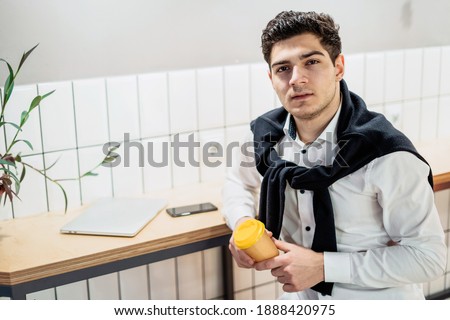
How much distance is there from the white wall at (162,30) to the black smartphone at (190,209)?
1.48 feet

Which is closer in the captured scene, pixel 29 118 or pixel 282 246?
pixel 282 246

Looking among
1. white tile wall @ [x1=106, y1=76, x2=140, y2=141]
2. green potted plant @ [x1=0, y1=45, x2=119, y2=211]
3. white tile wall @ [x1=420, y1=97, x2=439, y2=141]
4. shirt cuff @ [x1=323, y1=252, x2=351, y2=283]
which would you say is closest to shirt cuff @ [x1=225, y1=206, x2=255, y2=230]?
shirt cuff @ [x1=323, y1=252, x2=351, y2=283]

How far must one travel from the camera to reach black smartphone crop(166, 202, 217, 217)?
169 cm

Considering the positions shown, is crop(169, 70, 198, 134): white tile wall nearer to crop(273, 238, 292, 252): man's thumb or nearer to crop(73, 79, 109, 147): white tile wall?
crop(73, 79, 109, 147): white tile wall

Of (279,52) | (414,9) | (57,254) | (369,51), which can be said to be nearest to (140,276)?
(57,254)

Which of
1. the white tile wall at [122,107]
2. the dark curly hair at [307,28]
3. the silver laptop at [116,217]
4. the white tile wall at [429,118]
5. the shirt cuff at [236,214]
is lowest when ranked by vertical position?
the silver laptop at [116,217]

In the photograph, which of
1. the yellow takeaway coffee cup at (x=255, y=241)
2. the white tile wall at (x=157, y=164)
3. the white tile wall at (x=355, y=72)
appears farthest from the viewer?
the white tile wall at (x=355, y=72)

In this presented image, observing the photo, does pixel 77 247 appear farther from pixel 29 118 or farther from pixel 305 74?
pixel 305 74

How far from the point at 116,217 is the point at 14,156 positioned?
342mm

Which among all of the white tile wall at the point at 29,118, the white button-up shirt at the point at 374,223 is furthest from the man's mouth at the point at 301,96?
the white tile wall at the point at 29,118

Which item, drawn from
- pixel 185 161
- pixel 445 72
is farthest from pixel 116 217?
pixel 445 72

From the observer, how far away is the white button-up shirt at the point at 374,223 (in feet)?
4.26

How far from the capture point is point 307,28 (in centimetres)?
132

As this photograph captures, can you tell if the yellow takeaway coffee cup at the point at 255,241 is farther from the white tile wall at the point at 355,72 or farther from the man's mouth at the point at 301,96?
the white tile wall at the point at 355,72
